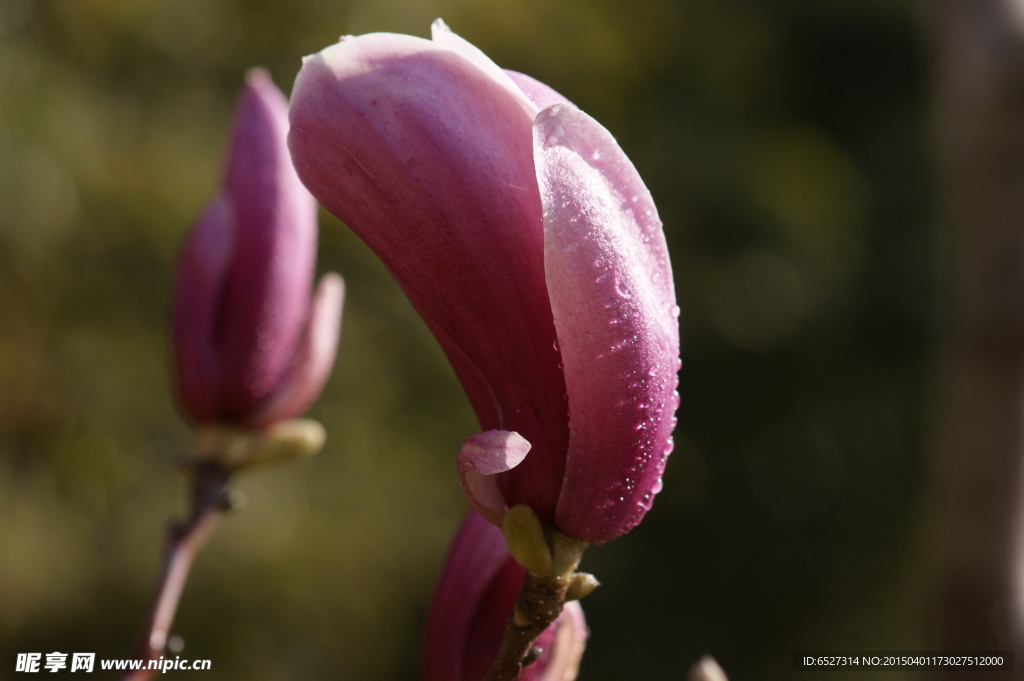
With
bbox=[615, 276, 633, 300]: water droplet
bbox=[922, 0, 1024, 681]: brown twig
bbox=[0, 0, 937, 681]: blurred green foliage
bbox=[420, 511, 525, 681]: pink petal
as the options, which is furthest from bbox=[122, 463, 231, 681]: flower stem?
bbox=[0, 0, 937, 681]: blurred green foliage

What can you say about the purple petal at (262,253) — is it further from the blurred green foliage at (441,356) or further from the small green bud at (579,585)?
the blurred green foliage at (441,356)

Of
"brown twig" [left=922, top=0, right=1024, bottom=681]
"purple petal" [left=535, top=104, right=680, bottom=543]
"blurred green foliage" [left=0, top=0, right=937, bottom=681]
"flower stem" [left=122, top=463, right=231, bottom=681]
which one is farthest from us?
"blurred green foliage" [left=0, top=0, right=937, bottom=681]

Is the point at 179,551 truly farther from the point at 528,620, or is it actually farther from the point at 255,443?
the point at 528,620

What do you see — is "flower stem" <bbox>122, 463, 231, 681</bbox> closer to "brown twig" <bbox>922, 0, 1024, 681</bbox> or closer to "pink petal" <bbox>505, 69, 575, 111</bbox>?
"pink petal" <bbox>505, 69, 575, 111</bbox>

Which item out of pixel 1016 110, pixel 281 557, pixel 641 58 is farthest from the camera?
pixel 641 58

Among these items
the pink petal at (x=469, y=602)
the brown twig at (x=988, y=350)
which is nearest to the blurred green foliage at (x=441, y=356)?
the brown twig at (x=988, y=350)

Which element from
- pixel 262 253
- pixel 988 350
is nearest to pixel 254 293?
pixel 262 253

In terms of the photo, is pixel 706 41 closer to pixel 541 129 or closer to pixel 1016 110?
pixel 1016 110

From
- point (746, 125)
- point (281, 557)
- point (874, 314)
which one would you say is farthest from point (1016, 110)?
point (874, 314)
